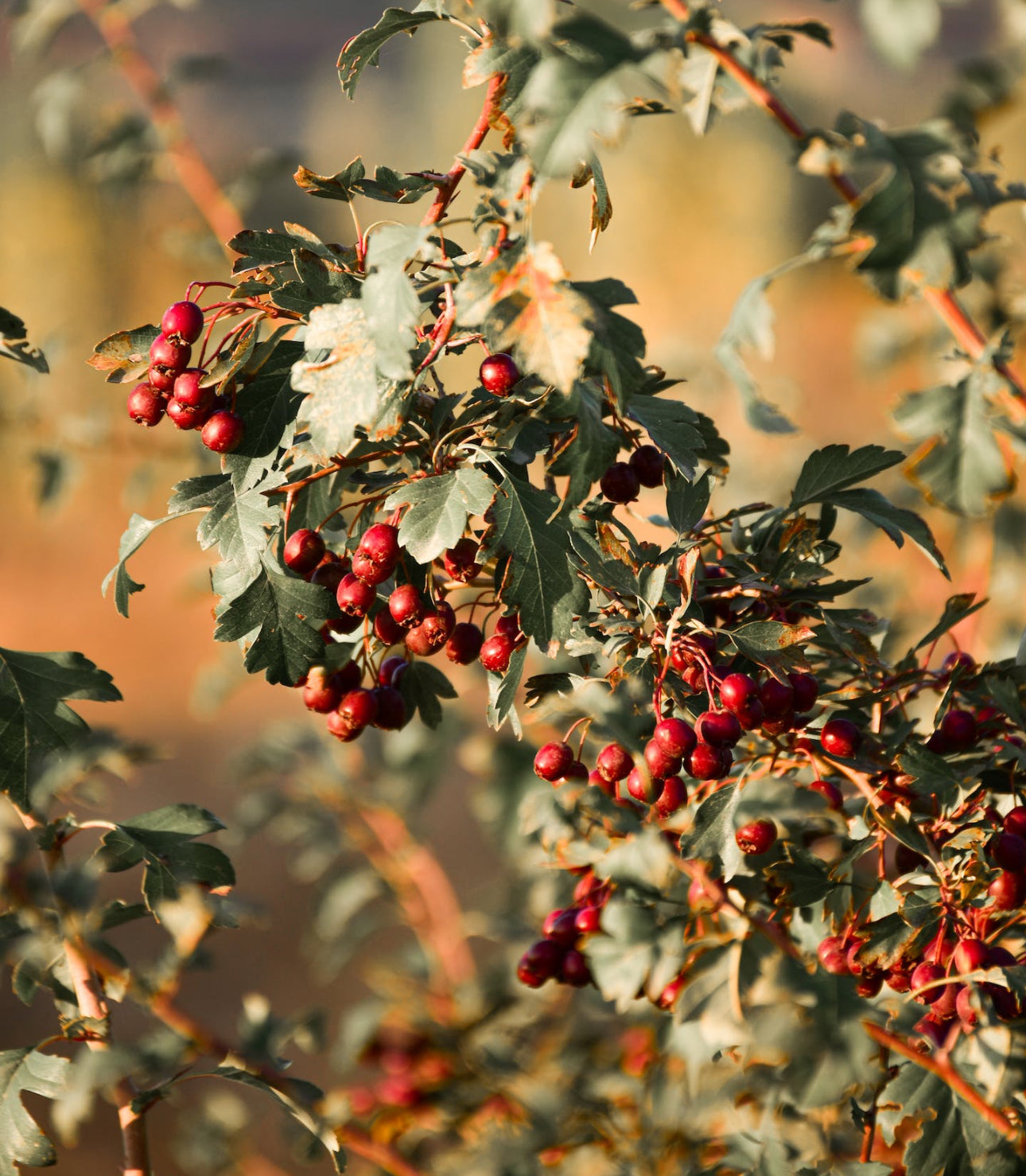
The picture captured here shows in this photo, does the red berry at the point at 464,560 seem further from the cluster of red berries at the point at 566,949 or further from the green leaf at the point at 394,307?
the cluster of red berries at the point at 566,949

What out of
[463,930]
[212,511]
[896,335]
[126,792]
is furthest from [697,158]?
[212,511]

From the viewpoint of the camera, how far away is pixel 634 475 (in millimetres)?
959

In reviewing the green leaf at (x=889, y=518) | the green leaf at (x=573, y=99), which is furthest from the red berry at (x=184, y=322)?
the green leaf at (x=889, y=518)

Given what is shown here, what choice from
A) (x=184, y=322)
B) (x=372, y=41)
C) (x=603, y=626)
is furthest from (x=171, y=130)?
(x=603, y=626)

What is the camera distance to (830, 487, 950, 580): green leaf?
37.8 inches

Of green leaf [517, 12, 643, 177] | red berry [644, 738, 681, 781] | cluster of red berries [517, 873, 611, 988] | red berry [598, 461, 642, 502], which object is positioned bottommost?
cluster of red berries [517, 873, 611, 988]

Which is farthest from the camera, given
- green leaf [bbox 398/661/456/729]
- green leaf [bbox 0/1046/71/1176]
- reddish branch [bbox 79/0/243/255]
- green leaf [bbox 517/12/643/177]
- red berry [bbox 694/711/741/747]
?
reddish branch [bbox 79/0/243/255]

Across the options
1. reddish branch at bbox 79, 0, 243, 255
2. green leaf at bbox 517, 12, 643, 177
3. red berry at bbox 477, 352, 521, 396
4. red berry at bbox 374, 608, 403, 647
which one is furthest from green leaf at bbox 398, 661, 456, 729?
reddish branch at bbox 79, 0, 243, 255

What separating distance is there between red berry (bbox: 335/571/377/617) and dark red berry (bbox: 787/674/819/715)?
1.15 feet

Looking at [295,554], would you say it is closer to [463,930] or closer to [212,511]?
[212,511]

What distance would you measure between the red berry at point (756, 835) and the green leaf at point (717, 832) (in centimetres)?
1

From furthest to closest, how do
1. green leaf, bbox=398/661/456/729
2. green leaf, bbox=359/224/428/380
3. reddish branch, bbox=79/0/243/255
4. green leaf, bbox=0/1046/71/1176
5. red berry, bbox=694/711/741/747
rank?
reddish branch, bbox=79/0/243/255, green leaf, bbox=398/661/456/729, green leaf, bbox=0/1046/71/1176, red berry, bbox=694/711/741/747, green leaf, bbox=359/224/428/380

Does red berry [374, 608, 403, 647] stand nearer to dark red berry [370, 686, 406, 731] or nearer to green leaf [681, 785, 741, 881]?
dark red berry [370, 686, 406, 731]

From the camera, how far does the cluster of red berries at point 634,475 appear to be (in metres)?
0.95
